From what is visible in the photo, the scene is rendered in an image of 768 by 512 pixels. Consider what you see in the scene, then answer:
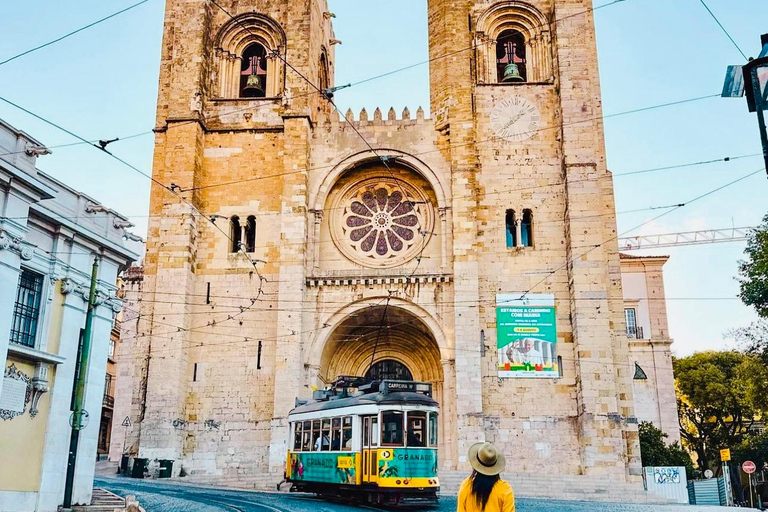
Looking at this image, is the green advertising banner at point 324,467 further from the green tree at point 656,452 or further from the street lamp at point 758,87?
the green tree at point 656,452

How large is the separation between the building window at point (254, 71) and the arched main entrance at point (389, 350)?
8907 millimetres

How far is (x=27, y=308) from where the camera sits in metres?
13.8

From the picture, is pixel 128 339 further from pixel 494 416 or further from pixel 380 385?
pixel 380 385

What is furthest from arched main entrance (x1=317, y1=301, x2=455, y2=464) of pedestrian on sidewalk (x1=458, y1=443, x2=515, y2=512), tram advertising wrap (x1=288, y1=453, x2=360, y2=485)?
pedestrian on sidewalk (x1=458, y1=443, x2=515, y2=512)

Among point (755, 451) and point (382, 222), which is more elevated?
point (382, 222)

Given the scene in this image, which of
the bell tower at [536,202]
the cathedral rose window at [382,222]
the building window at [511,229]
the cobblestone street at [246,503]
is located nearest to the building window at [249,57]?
the cathedral rose window at [382,222]

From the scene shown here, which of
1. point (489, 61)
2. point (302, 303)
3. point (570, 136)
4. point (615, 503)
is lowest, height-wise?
point (615, 503)

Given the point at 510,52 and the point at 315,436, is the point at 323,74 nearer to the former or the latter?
the point at 510,52

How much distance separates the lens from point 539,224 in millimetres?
25281

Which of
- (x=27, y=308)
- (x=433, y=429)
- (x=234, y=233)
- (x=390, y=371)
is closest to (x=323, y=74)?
(x=234, y=233)

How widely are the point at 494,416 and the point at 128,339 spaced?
53.8ft

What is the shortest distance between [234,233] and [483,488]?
74.6 ft

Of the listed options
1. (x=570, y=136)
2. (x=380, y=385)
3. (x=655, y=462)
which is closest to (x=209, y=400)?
(x=380, y=385)

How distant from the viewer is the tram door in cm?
1472
